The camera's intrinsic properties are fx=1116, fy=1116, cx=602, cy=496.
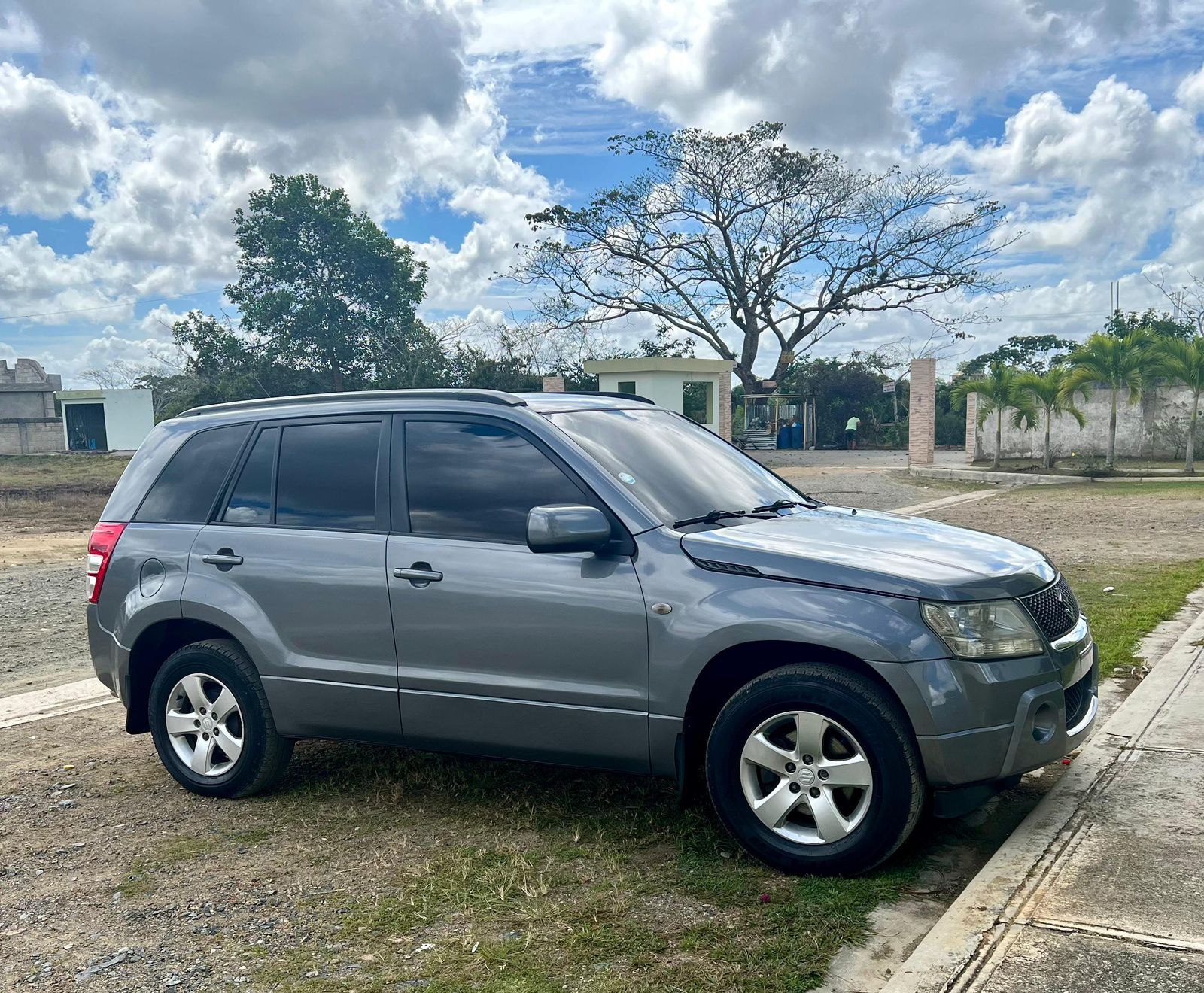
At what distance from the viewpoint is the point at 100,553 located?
555 cm

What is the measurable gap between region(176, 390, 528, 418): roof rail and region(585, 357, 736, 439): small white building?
31303 mm

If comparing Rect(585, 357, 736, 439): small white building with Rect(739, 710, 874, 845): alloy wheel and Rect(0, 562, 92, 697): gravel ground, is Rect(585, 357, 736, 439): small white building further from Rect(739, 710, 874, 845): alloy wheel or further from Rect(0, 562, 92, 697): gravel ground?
Rect(739, 710, 874, 845): alloy wheel

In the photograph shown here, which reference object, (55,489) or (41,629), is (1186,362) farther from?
(55,489)

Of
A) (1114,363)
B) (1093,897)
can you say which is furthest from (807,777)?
(1114,363)

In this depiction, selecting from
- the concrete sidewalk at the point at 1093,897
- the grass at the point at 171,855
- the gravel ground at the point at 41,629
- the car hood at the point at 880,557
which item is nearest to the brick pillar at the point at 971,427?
→ the gravel ground at the point at 41,629

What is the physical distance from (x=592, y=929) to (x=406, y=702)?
4.69 ft

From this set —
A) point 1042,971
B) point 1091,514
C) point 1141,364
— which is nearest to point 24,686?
point 1042,971

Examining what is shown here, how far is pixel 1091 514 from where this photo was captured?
1764 cm

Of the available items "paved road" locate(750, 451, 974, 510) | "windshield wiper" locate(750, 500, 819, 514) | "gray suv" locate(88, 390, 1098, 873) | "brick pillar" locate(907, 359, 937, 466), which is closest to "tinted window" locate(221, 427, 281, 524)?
"gray suv" locate(88, 390, 1098, 873)

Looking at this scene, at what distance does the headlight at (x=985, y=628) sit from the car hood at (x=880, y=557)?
0.13 feet

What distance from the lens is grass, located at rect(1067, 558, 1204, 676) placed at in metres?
7.35

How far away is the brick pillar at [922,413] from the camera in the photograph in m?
33.5

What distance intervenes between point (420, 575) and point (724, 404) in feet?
123

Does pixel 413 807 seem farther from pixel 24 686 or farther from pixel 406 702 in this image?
pixel 24 686
